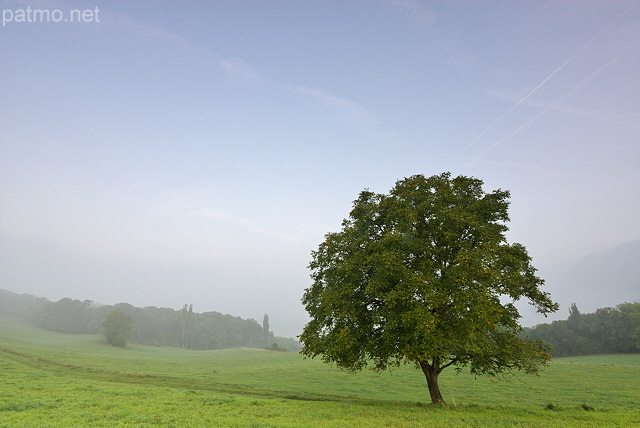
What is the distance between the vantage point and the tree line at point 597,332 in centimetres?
10119

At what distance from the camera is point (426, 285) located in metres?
19.6

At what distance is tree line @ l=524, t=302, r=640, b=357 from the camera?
332 feet

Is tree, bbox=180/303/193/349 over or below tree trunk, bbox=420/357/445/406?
below

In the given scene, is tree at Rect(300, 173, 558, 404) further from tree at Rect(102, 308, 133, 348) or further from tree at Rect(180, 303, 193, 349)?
tree at Rect(180, 303, 193, 349)

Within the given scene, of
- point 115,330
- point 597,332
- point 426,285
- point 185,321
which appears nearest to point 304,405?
point 426,285

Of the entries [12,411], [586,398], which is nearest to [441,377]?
[586,398]

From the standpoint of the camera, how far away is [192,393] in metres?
27.3

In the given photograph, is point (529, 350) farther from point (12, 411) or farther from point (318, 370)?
point (318, 370)

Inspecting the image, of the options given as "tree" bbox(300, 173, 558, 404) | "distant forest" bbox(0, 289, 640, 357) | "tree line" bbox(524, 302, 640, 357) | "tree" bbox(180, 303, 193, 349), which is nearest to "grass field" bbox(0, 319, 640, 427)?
"tree" bbox(300, 173, 558, 404)

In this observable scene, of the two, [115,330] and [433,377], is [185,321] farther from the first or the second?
[433,377]

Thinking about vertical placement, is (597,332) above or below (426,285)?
below

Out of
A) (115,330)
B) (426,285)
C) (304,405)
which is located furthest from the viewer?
(115,330)

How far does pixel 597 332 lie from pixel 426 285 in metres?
138

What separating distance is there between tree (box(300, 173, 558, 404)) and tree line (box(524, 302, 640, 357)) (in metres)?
100
